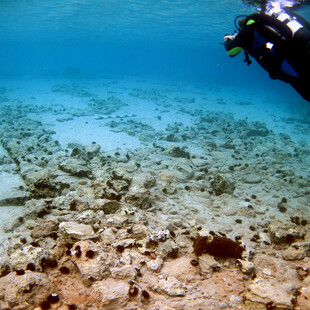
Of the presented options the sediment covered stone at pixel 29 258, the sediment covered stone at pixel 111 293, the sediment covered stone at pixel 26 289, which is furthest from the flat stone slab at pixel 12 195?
the sediment covered stone at pixel 111 293

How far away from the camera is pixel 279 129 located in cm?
2095

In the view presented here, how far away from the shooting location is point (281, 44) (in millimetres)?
5363

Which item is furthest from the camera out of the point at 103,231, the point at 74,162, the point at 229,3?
the point at 229,3

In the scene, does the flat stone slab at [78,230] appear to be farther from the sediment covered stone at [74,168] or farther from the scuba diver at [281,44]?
the scuba diver at [281,44]

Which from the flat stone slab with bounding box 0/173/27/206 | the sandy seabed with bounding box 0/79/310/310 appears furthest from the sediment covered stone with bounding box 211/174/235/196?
the flat stone slab with bounding box 0/173/27/206

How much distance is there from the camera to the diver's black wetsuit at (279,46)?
16.9 feet

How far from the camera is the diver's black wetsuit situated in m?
5.15

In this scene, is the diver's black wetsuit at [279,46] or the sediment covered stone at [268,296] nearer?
the sediment covered stone at [268,296]

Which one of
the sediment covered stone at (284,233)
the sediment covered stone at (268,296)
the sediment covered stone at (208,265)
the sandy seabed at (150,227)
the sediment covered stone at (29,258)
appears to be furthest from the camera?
the sediment covered stone at (284,233)

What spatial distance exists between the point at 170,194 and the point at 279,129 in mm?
18101

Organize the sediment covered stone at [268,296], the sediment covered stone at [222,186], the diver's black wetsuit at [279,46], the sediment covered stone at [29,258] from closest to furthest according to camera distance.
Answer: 1. the sediment covered stone at [268,296]
2. the sediment covered stone at [29,258]
3. the diver's black wetsuit at [279,46]
4. the sediment covered stone at [222,186]

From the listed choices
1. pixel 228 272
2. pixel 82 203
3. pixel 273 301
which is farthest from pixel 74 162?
pixel 273 301

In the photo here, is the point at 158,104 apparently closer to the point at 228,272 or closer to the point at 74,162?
the point at 74,162

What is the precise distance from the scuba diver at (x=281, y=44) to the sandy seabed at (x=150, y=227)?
3902mm
